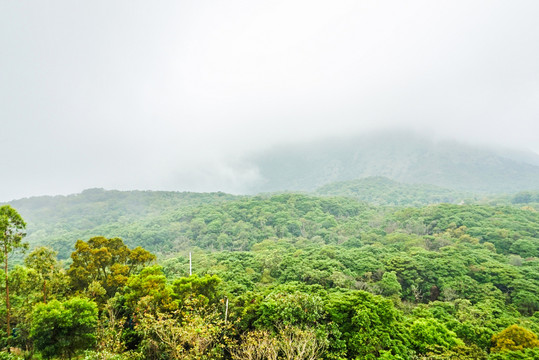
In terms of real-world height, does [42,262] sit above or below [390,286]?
above

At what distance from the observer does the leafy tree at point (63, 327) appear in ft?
41.7

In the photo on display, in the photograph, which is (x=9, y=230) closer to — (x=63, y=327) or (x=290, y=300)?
(x=63, y=327)

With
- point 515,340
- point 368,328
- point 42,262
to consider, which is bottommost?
point 515,340

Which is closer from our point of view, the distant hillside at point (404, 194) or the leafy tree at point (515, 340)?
the leafy tree at point (515, 340)

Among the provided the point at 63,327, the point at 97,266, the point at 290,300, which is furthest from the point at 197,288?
the point at 97,266

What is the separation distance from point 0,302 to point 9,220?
6.30 metres

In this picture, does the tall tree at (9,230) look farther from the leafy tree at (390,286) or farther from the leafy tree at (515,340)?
the leafy tree at (390,286)

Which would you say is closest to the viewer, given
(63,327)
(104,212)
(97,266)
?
(63,327)

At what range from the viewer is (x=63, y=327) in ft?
43.4

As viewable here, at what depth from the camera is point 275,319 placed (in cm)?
1521

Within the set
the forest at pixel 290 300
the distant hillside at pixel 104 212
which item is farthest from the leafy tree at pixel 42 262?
the distant hillside at pixel 104 212

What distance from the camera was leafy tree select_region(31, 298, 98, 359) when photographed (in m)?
12.7

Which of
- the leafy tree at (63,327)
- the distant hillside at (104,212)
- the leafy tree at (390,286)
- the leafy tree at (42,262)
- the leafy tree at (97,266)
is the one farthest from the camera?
the distant hillside at (104,212)

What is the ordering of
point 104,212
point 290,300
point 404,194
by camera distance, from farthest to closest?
point 404,194
point 104,212
point 290,300
